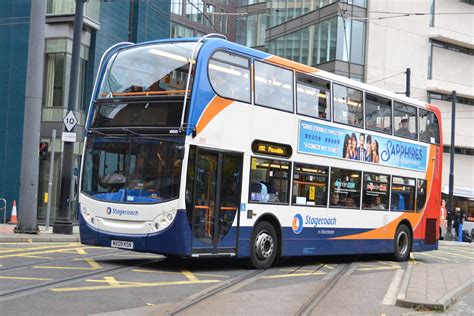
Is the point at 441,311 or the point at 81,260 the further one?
the point at 81,260

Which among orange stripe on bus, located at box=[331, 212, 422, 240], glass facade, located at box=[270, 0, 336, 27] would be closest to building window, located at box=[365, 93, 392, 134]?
orange stripe on bus, located at box=[331, 212, 422, 240]

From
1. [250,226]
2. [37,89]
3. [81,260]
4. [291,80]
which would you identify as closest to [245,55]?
[291,80]

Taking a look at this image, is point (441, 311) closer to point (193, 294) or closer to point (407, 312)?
point (407, 312)

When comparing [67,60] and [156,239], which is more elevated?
[67,60]

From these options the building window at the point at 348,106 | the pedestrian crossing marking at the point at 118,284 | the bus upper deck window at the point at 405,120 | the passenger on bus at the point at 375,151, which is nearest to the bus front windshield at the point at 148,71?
the pedestrian crossing marking at the point at 118,284

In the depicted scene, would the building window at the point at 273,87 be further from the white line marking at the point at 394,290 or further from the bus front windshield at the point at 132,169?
the white line marking at the point at 394,290

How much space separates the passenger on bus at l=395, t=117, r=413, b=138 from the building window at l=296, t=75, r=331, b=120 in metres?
3.14

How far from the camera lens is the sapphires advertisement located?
14117 mm

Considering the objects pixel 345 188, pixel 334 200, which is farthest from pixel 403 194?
pixel 334 200

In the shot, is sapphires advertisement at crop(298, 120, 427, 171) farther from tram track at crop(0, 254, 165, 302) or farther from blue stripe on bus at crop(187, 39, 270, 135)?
tram track at crop(0, 254, 165, 302)

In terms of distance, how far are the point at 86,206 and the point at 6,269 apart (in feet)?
6.57

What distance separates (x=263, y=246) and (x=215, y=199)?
65.5 inches

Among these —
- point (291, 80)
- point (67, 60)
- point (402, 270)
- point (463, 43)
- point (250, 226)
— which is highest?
point (463, 43)

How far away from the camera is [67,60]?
27.7 m
